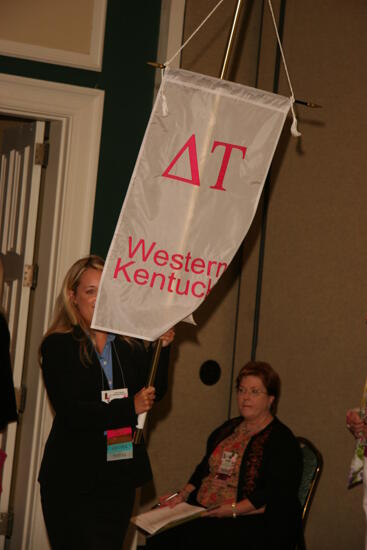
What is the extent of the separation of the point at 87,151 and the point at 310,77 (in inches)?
48.1

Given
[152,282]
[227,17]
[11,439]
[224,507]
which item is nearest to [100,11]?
[227,17]

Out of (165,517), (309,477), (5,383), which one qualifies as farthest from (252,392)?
(5,383)

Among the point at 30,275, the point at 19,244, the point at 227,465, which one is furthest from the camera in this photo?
the point at 19,244

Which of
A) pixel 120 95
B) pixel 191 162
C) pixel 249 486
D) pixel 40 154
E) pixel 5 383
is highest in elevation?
pixel 120 95

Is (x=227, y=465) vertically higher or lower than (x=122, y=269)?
lower

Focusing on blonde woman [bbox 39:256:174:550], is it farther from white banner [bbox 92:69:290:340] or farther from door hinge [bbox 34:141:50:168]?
door hinge [bbox 34:141:50:168]

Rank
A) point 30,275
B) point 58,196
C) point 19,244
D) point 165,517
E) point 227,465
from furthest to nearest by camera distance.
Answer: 1. point 19,244
2. point 30,275
3. point 58,196
4. point 227,465
5. point 165,517

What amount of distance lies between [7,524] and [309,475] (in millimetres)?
1575

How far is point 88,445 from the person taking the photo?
113 inches

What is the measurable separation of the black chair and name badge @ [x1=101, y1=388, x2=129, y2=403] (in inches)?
45.8

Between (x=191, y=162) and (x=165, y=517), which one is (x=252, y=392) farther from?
(x=191, y=162)

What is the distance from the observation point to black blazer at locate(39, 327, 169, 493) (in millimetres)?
2840

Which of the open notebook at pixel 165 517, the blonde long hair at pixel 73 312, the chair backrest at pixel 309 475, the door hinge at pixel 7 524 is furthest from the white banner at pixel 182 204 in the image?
the door hinge at pixel 7 524

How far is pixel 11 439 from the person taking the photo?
4.14 m
